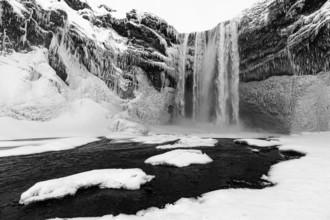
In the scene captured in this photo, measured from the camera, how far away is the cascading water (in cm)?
3647

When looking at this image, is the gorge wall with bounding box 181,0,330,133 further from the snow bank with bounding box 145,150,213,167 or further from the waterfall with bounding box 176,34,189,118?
the snow bank with bounding box 145,150,213,167

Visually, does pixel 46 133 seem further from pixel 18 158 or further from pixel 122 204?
pixel 122 204

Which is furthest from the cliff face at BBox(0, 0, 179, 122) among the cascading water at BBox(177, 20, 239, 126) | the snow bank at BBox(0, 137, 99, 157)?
the snow bank at BBox(0, 137, 99, 157)

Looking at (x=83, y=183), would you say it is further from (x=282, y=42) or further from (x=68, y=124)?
(x=282, y=42)

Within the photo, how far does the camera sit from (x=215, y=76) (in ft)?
128

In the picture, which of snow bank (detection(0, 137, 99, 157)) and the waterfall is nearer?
snow bank (detection(0, 137, 99, 157))

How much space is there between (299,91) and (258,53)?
352 inches

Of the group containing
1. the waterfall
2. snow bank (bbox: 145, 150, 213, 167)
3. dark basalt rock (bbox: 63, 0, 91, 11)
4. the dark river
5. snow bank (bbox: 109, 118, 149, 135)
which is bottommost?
the dark river

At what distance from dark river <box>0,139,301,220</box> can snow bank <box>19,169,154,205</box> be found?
27cm

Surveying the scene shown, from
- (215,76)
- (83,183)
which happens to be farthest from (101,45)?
(83,183)

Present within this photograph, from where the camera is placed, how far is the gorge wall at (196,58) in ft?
87.9

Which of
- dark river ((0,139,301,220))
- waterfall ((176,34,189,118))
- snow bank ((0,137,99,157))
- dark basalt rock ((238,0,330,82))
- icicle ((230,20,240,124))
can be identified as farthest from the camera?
waterfall ((176,34,189,118))

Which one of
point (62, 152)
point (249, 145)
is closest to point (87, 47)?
point (62, 152)

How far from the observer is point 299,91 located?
27156 millimetres
